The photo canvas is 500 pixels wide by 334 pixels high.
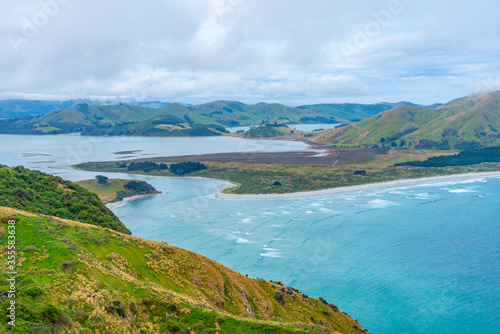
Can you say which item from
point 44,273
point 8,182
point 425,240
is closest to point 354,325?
point 44,273

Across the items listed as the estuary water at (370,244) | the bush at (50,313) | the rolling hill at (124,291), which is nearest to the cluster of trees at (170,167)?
the estuary water at (370,244)

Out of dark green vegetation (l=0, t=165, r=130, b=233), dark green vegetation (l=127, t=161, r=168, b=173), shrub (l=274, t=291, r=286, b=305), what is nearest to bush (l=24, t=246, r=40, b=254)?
dark green vegetation (l=0, t=165, r=130, b=233)

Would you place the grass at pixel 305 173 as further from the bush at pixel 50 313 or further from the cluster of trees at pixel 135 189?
the bush at pixel 50 313

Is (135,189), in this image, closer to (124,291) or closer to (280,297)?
(280,297)

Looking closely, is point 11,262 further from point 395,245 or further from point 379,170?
point 379,170

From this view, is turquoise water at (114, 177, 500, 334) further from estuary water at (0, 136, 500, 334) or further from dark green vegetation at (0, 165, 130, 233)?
dark green vegetation at (0, 165, 130, 233)

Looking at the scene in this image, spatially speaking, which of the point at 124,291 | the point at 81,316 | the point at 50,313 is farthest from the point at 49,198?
the point at 50,313
